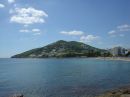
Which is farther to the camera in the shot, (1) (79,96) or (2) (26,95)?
(2) (26,95)

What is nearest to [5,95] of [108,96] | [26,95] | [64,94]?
[26,95]

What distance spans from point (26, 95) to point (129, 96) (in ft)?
60.1

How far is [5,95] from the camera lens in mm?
43281

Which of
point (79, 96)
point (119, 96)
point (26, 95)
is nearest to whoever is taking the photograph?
point (119, 96)

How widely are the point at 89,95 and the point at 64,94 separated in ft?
14.8

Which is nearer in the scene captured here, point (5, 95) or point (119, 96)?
point (119, 96)

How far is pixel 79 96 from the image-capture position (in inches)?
1539

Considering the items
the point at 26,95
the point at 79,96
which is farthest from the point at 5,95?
the point at 79,96

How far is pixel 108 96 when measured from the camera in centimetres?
3312

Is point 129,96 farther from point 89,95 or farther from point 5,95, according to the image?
point 5,95

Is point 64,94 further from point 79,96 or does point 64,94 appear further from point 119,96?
point 119,96

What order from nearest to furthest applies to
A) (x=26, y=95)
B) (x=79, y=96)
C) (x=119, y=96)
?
1. (x=119, y=96)
2. (x=79, y=96)
3. (x=26, y=95)

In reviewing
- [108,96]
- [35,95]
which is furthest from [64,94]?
[108,96]

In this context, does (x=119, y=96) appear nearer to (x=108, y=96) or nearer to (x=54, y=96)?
(x=108, y=96)
